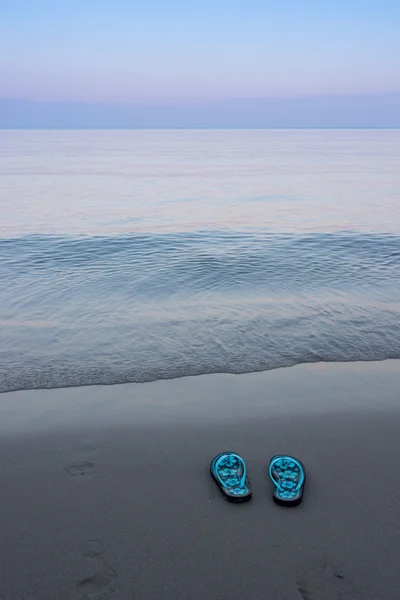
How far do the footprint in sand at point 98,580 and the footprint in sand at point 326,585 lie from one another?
5.46ft

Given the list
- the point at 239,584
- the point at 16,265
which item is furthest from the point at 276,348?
the point at 16,265

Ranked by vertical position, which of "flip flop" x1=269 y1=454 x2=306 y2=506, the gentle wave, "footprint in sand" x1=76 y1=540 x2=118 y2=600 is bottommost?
the gentle wave

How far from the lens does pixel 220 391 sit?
8469 mm

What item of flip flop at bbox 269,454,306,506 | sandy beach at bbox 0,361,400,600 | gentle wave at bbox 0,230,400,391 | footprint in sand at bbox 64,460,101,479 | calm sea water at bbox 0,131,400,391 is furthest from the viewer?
calm sea water at bbox 0,131,400,391

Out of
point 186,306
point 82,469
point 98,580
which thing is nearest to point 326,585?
point 98,580

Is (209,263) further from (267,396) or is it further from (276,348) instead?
(267,396)

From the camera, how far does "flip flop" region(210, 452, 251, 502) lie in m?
5.80

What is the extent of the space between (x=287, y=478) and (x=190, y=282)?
376 inches

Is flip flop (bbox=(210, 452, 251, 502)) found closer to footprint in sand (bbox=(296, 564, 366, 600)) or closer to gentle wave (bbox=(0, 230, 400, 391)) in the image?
footprint in sand (bbox=(296, 564, 366, 600))

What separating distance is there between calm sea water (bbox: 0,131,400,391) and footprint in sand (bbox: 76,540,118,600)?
4.03 meters

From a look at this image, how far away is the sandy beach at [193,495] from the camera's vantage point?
15.8ft

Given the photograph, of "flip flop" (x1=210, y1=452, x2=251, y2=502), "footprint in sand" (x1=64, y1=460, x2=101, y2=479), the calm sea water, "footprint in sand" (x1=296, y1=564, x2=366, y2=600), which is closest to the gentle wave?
the calm sea water

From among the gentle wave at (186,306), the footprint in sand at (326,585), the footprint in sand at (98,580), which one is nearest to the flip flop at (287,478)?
the footprint in sand at (326,585)

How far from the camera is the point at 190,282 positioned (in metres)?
15.2
